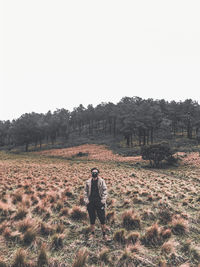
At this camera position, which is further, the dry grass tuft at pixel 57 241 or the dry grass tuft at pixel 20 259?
the dry grass tuft at pixel 57 241

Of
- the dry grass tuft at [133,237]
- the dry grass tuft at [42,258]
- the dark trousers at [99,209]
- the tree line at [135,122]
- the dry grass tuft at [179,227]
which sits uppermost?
the tree line at [135,122]

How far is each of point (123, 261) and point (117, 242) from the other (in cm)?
83

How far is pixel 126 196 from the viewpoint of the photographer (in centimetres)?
950

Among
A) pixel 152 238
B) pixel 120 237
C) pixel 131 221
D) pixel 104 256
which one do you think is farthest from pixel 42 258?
pixel 131 221

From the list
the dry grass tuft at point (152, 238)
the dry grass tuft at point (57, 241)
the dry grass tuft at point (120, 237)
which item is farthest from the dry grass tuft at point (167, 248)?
the dry grass tuft at point (57, 241)

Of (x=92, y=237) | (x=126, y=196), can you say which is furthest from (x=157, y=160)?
(x=92, y=237)

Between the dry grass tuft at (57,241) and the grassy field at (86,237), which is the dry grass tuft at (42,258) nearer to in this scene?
the grassy field at (86,237)

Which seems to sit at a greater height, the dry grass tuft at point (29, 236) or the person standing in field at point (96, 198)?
the person standing in field at point (96, 198)

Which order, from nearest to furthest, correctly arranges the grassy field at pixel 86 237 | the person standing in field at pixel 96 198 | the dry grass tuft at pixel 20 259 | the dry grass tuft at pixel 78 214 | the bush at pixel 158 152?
the dry grass tuft at pixel 20 259 < the grassy field at pixel 86 237 < the person standing in field at pixel 96 198 < the dry grass tuft at pixel 78 214 < the bush at pixel 158 152

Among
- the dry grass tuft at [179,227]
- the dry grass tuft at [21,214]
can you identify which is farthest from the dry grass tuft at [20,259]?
the dry grass tuft at [179,227]

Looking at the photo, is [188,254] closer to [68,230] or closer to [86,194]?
[86,194]

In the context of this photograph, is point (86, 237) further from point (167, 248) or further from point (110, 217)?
point (167, 248)

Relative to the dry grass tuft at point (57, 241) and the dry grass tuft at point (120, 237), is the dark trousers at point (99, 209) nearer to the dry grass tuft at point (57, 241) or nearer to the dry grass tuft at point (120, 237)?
the dry grass tuft at point (120, 237)

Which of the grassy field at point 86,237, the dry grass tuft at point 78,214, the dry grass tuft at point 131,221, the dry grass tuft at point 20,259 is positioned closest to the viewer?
the dry grass tuft at point 20,259
